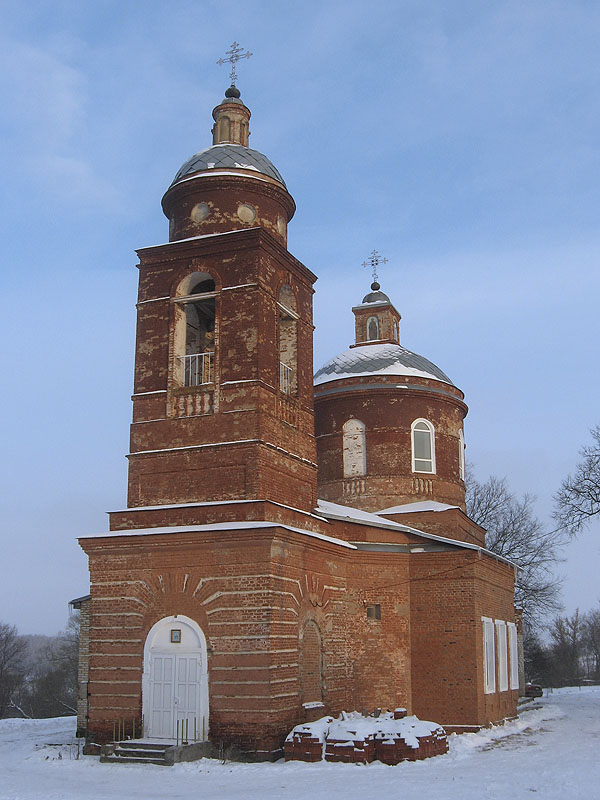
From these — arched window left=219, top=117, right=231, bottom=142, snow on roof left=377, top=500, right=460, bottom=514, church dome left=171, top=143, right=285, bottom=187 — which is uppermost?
arched window left=219, top=117, right=231, bottom=142

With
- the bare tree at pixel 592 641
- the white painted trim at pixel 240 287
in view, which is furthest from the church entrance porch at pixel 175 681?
the bare tree at pixel 592 641

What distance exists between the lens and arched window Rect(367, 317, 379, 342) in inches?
969

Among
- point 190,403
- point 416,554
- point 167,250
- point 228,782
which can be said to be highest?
point 167,250

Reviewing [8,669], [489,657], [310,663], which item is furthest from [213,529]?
[8,669]

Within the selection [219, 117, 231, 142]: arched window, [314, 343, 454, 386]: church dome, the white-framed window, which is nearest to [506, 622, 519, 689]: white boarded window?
the white-framed window

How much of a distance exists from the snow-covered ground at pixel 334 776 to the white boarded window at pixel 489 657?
1703 mm

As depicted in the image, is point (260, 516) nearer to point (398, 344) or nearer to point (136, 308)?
point (136, 308)

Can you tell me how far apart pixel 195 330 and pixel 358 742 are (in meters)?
8.59

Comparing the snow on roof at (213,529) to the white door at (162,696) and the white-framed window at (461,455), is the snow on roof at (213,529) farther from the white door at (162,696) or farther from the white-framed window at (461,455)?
the white-framed window at (461,455)

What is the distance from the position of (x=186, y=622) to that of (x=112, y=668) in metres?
1.60

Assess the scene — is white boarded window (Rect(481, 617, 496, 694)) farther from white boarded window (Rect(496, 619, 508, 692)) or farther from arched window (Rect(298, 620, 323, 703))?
arched window (Rect(298, 620, 323, 703))

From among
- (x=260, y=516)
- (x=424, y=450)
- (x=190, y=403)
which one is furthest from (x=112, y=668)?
(x=424, y=450)

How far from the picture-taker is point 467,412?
2356cm

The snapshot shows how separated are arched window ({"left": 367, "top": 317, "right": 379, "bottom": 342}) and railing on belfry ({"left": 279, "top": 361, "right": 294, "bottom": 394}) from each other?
7639 millimetres
